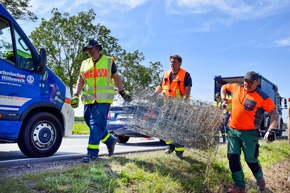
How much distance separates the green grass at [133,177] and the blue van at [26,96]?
130 centimetres

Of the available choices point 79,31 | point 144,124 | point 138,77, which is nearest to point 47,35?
point 79,31

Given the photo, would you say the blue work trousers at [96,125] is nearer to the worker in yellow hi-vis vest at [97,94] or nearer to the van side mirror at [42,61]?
the worker in yellow hi-vis vest at [97,94]

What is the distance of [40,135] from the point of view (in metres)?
5.75

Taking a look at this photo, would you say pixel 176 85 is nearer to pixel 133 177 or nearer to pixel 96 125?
pixel 96 125

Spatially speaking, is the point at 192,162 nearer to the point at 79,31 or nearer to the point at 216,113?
the point at 216,113

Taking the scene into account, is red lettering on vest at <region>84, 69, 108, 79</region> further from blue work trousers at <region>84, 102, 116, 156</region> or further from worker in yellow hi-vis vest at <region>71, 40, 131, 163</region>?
blue work trousers at <region>84, 102, 116, 156</region>

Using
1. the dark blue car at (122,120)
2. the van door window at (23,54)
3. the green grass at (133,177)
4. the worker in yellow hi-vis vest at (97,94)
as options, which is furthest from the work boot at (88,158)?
the van door window at (23,54)

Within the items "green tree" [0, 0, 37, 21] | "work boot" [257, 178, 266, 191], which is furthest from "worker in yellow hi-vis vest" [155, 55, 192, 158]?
"green tree" [0, 0, 37, 21]

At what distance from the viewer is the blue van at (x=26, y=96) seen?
17.2 ft

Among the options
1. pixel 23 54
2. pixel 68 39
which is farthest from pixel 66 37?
pixel 23 54

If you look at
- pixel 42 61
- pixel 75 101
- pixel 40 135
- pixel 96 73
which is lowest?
pixel 40 135

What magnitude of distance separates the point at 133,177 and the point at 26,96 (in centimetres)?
242

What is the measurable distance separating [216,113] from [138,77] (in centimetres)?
2870

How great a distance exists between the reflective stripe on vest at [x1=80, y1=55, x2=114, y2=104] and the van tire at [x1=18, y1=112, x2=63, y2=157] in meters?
0.94
